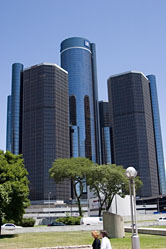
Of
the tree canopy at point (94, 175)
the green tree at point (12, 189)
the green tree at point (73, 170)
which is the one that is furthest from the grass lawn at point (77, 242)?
the green tree at point (73, 170)

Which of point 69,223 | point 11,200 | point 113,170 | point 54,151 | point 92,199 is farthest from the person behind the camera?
point 54,151

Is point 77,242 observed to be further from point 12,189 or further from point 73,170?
point 73,170

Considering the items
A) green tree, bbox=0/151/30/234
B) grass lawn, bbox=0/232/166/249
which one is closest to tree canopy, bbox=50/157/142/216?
Answer: green tree, bbox=0/151/30/234

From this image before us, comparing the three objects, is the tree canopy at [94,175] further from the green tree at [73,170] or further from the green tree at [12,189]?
the green tree at [12,189]

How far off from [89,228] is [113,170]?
1830cm

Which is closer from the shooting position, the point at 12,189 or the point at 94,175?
the point at 12,189

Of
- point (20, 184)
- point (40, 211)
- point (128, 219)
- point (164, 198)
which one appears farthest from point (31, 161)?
point (20, 184)

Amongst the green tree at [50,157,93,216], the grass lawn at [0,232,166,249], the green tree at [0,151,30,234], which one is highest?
the green tree at [50,157,93,216]

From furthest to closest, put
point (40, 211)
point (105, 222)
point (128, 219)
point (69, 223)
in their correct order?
point (40, 211), point (128, 219), point (69, 223), point (105, 222)

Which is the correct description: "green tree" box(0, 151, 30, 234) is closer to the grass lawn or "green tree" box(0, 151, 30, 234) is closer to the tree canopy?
the grass lawn

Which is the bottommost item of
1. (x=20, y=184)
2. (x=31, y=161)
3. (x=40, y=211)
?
(x=40, y=211)

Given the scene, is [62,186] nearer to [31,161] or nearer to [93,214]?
[31,161]

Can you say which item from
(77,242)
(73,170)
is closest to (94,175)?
(73,170)

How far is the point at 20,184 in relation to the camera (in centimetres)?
3878
